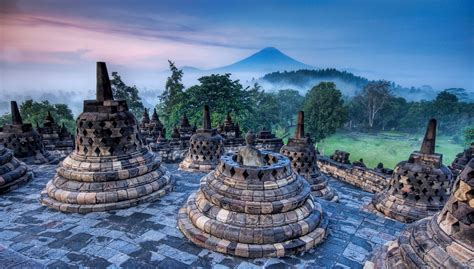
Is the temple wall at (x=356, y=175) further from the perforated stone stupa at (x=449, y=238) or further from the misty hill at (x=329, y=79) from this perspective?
the misty hill at (x=329, y=79)

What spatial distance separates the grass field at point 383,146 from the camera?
141 feet

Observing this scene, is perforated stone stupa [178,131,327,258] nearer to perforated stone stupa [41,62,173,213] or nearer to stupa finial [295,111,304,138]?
perforated stone stupa [41,62,173,213]

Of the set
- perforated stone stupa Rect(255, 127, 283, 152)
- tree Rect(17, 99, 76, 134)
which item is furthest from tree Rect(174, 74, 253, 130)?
tree Rect(17, 99, 76, 134)

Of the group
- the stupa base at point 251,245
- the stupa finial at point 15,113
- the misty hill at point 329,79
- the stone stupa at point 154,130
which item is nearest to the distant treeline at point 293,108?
the stone stupa at point 154,130

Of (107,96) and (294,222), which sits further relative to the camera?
(107,96)

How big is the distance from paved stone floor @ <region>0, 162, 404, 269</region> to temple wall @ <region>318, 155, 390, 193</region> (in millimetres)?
9956

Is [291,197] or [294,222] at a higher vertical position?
[291,197]

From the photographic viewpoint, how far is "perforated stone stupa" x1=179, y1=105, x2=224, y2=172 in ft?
50.1

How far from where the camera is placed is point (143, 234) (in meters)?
6.54

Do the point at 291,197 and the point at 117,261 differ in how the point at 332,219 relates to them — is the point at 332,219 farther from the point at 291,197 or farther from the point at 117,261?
the point at 117,261

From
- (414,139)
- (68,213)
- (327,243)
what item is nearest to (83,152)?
(68,213)

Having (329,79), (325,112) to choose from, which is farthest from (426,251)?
(329,79)

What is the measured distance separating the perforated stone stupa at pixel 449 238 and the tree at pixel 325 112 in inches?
1443

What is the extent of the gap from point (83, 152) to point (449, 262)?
351 inches
